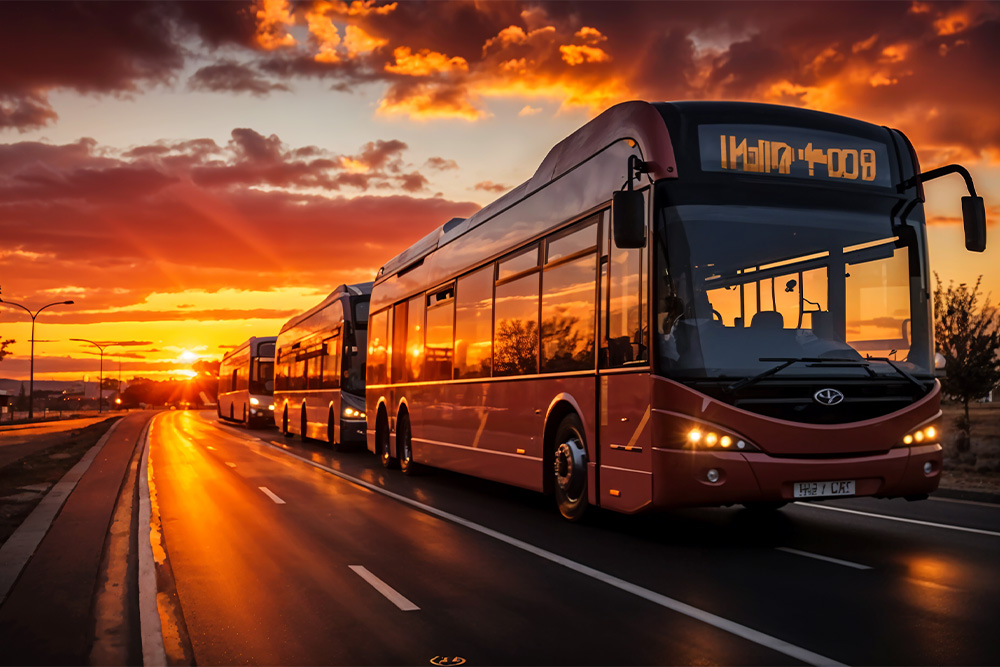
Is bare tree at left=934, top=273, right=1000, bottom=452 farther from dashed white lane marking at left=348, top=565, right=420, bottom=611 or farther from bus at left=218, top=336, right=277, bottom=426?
bus at left=218, top=336, right=277, bottom=426

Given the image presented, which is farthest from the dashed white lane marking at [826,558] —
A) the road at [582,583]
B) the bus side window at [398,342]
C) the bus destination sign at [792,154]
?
the bus side window at [398,342]

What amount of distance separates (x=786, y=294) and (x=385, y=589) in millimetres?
4318

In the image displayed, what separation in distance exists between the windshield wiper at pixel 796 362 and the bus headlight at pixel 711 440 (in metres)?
0.39

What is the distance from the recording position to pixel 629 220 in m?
8.17

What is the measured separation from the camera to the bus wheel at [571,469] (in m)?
9.99

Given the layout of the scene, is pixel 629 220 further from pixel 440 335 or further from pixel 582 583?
pixel 440 335

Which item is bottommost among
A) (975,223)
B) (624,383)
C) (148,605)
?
(148,605)

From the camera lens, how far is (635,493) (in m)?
8.64

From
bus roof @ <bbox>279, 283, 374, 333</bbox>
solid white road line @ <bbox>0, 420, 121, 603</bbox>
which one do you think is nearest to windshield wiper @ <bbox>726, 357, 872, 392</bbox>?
solid white road line @ <bbox>0, 420, 121, 603</bbox>

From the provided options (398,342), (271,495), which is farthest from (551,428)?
(398,342)

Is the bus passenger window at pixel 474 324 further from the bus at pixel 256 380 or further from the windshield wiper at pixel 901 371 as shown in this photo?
the bus at pixel 256 380

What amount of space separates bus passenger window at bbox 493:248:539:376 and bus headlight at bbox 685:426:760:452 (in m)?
3.20

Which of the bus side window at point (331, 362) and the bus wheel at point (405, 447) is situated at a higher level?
the bus side window at point (331, 362)

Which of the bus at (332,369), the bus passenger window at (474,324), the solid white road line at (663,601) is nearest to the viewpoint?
the solid white road line at (663,601)
